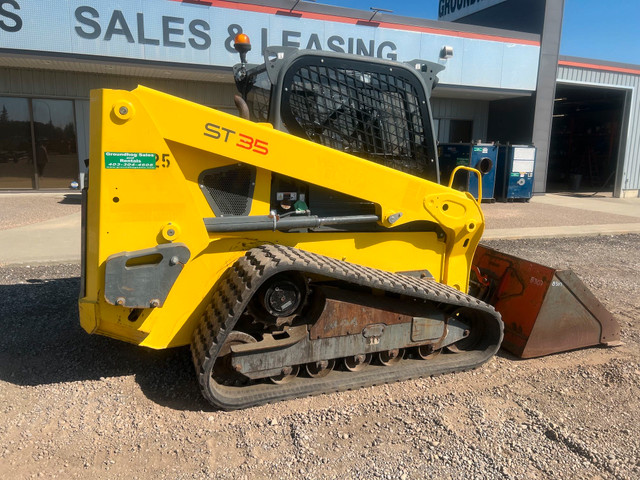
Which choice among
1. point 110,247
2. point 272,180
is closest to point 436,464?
point 272,180

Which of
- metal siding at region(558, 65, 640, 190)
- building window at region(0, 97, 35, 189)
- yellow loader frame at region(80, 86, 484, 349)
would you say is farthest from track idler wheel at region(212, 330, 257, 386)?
metal siding at region(558, 65, 640, 190)

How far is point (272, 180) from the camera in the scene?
3271 millimetres

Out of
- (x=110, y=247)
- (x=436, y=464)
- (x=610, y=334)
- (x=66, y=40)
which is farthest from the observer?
(x=66, y=40)

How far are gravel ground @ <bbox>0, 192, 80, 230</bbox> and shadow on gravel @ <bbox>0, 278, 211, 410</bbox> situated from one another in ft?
16.8

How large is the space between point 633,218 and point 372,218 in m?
11.4

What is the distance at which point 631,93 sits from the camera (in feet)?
54.6

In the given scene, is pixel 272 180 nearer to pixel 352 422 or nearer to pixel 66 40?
pixel 352 422

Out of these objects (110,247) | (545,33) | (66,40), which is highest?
(545,33)

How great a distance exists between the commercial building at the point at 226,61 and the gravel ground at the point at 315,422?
9224mm

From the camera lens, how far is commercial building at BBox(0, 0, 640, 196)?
36.0ft

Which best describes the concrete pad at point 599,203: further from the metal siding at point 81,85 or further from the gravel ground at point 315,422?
the gravel ground at point 315,422

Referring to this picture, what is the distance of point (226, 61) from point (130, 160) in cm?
1006

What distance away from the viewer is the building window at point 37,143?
41.1 ft

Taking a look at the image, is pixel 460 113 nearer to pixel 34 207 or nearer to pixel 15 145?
pixel 34 207
